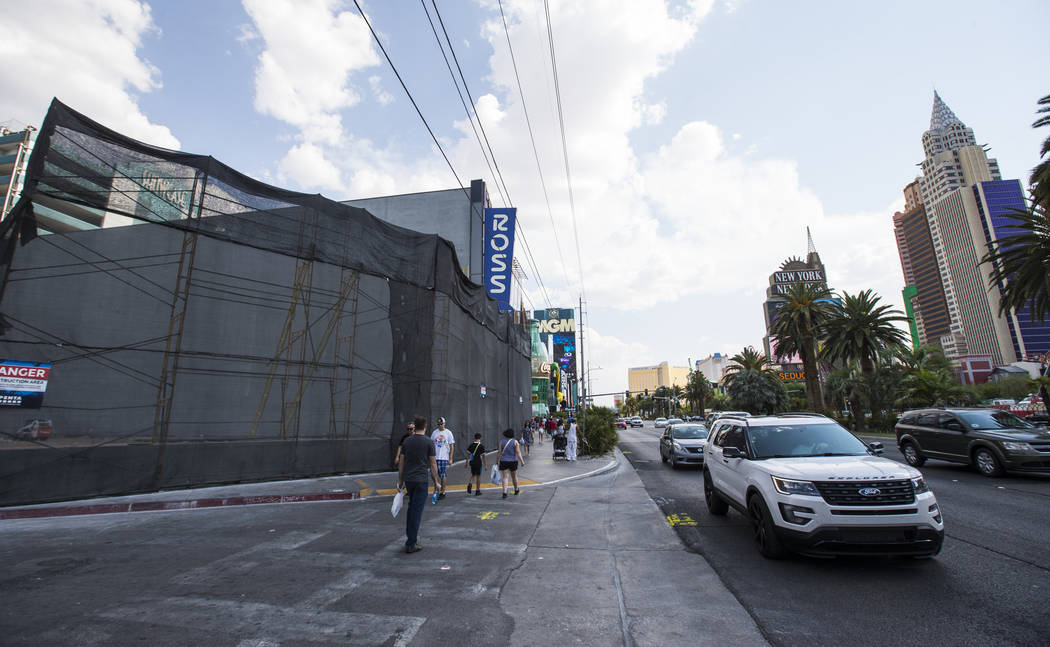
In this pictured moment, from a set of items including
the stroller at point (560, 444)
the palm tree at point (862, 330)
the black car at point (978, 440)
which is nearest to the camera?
the black car at point (978, 440)

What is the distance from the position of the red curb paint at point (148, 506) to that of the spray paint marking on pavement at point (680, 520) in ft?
21.5

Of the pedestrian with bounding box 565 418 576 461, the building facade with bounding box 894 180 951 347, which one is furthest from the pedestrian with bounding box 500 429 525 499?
the building facade with bounding box 894 180 951 347

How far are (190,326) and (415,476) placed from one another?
7.69 m

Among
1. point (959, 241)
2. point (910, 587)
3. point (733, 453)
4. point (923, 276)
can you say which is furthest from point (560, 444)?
point (923, 276)

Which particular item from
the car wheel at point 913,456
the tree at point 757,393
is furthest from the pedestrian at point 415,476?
the tree at point 757,393

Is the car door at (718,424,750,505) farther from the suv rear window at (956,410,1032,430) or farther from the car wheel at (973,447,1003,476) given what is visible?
the suv rear window at (956,410,1032,430)

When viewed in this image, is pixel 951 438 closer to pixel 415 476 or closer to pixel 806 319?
pixel 415 476

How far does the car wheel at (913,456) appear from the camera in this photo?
12.7 metres

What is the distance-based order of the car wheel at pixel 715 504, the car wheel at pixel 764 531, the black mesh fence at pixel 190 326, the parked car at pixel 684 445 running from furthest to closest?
1. the parked car at pixel 684 445
2. the black mesh fence at pixel 190 326
3. the car wheel at pixel 715 504
4. the car wheel at pixel 764 531

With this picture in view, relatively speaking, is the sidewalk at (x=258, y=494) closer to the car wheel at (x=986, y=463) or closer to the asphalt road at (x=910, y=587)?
the asphalt road at (x=910, y=587)

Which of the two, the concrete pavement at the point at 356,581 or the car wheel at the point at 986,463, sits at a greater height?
the car wheel at the point at 986,463

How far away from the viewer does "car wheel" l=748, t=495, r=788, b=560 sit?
16.7 feet

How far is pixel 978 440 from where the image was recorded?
10688mm

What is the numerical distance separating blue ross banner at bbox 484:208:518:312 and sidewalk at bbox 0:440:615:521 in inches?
424
